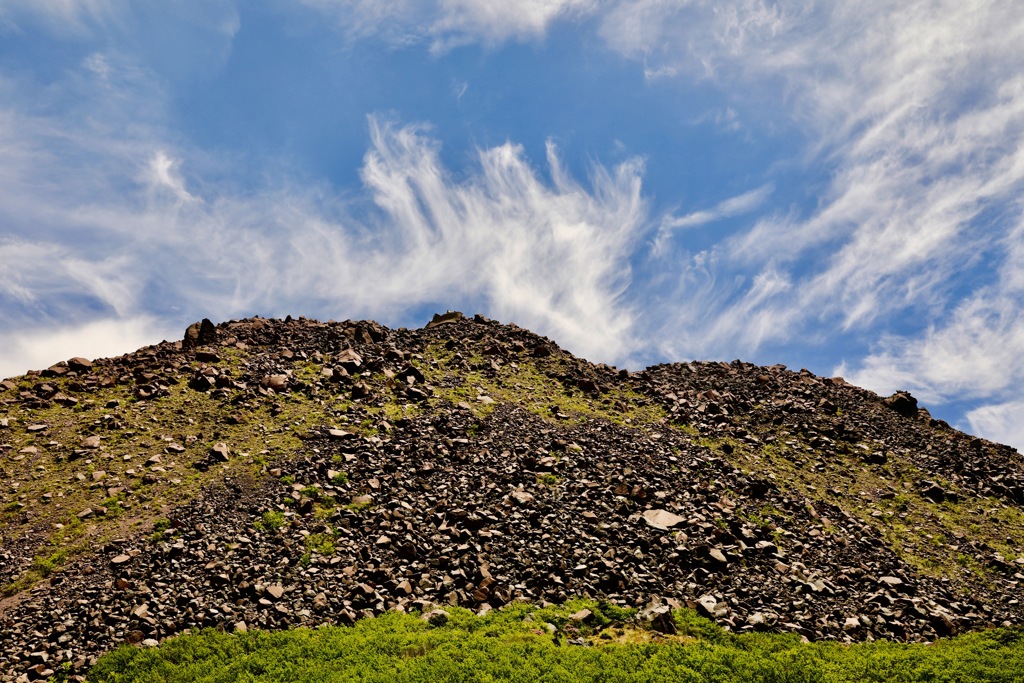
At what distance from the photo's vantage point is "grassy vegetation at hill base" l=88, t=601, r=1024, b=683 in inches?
806

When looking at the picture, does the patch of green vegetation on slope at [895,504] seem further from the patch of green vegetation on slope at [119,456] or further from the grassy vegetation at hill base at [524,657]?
the patch of green vegetation on slope at [119,456]

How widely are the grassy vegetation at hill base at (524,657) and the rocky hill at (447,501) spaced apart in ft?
3.68

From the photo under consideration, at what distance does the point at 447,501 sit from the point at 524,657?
1070cm

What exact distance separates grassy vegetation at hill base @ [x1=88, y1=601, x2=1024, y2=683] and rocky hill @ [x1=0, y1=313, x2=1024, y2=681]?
1.12 metres

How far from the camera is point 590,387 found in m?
50.5

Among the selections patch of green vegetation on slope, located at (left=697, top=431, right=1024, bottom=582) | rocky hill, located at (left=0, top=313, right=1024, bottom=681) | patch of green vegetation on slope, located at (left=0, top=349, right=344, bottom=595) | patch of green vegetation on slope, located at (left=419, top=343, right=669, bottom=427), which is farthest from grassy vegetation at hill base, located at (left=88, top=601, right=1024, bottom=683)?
patch of green vegetation on slope, located at (left=419, top=343, right=669, bottom=427)

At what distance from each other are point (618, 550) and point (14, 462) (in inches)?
1303

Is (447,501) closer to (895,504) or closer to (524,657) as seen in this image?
(524,657)

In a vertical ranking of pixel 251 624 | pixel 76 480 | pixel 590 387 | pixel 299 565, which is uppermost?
pixel 590 387

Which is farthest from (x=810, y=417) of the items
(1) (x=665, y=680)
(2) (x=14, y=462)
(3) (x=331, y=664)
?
(2) (x=14, y=462)

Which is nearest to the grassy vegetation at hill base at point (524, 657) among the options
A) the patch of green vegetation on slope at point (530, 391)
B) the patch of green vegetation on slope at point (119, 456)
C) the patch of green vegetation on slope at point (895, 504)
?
the patch of green vegetation on slope at point (895, 504)

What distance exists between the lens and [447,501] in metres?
30.7

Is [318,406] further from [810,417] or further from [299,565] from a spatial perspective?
[810,417]

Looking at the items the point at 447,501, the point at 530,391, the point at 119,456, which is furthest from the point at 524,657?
the point at 530,391
